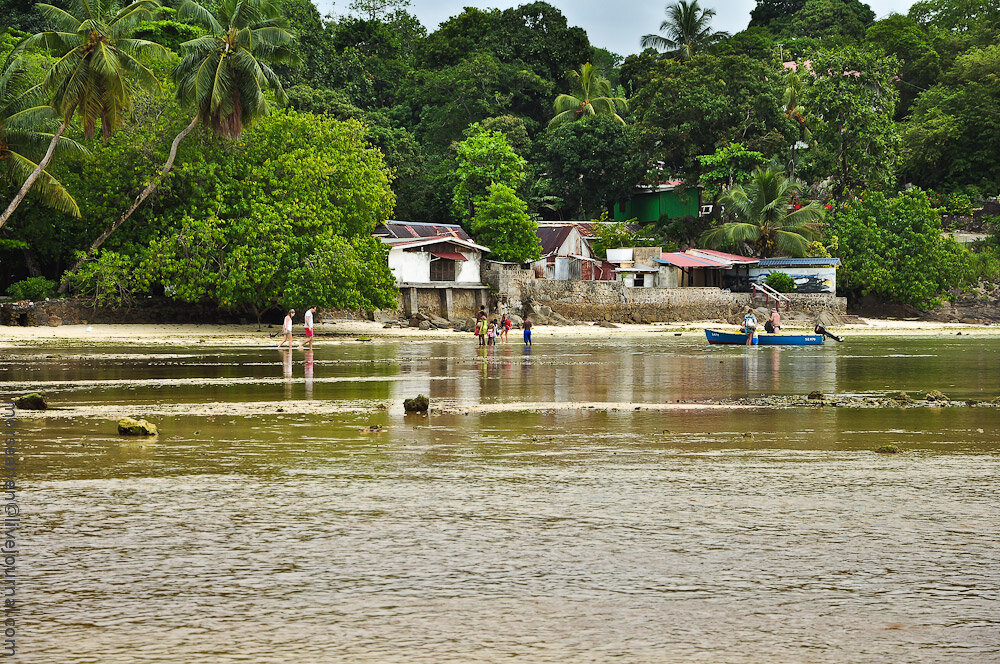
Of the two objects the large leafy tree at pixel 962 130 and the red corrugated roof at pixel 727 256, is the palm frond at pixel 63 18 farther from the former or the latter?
the large leafy tree at pixel 962 130

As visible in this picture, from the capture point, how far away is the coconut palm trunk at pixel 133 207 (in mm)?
42844

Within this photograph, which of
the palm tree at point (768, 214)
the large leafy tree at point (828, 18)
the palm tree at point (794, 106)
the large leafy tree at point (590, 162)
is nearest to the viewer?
the palm tree at point (768, 214)

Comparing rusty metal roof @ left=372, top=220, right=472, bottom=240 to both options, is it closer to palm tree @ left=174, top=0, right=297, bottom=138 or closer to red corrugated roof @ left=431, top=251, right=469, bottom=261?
red corrugated roof @ left=431, top=251, right=469, bottom=261

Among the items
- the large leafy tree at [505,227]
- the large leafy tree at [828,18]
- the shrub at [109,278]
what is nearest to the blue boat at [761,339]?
the large leafy tree at [505,227]

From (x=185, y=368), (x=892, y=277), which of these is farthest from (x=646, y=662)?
(x=892, y=277)

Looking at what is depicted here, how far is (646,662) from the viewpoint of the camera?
541 centimetres

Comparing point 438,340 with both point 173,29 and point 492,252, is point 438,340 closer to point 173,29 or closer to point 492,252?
point 492,252

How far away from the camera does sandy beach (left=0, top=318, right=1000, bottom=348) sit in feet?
126

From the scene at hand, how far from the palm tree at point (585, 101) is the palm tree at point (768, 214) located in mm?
11841

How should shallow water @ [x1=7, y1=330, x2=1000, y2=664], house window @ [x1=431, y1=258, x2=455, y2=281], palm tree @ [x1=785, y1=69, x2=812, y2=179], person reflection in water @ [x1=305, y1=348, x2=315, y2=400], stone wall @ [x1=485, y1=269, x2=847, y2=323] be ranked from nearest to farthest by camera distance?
shallow water @ [x1=7, y1=330, x2=1000, y2=664]
person reflection in water @ [x1=305, y1=348, x2=315, y2=400]
house window @ [x1=431, y1=258, x2=455, y2=281]
stone wall @ [x1=485, y1=269, x2=847, y2=323]
palm tree @ [x1=785, y1=69, x2=812, y2=179]

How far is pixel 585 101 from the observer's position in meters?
74.4

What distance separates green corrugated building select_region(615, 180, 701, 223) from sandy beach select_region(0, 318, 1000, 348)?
11452 millimetres

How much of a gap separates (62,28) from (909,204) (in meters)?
49.8

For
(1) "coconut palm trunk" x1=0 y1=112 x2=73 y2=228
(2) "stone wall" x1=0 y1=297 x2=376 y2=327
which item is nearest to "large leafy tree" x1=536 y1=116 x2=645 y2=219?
(2) "stone wall" x1=0 y1=297 x2=376 y2=327
